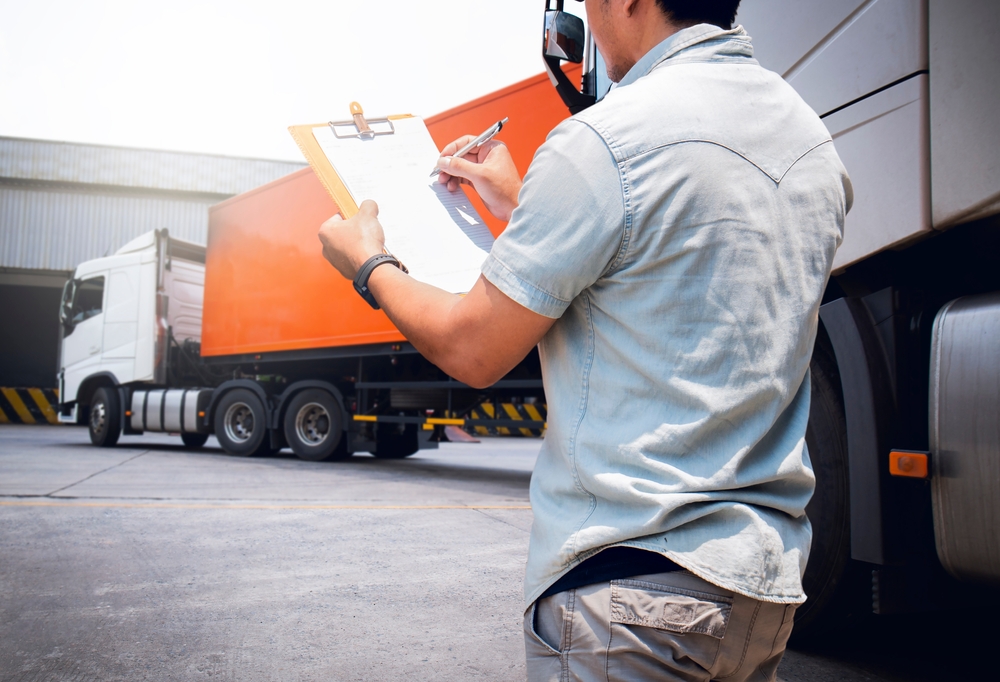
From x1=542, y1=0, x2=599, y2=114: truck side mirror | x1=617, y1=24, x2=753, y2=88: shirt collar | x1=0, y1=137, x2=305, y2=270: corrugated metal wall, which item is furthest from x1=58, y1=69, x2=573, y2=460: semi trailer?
x1=0, y1=137, x2=305, y2=270: corrugated metal wall

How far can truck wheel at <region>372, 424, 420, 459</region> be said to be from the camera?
9.68m

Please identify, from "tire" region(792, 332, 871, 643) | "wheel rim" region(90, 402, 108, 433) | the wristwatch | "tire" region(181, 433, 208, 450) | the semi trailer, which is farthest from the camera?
"tire" region(181, 433, 208, 450)

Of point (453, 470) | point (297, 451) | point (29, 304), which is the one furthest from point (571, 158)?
point (29, 304)

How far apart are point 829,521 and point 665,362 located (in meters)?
1.69

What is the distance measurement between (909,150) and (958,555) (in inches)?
39.9

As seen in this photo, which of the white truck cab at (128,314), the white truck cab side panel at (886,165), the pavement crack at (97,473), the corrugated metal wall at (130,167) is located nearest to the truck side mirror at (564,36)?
the white truck cab side panel at (886,165)

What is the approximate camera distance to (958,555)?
180cm

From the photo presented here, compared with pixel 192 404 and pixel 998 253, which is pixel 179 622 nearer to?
pixel 998 253

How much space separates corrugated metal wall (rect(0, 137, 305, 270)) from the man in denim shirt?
2118 cm

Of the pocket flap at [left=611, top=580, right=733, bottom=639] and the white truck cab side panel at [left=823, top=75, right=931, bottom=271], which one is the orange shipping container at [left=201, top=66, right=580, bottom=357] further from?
the pocket flap at [left=611, top=580, right=733, bottom=639]

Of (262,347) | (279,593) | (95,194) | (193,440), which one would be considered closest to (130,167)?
(95,194)

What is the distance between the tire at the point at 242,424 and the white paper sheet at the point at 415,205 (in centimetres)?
879

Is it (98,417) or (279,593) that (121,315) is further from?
(279,593)

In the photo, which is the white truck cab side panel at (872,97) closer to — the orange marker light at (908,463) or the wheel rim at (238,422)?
the orange marker light at (908,463)
